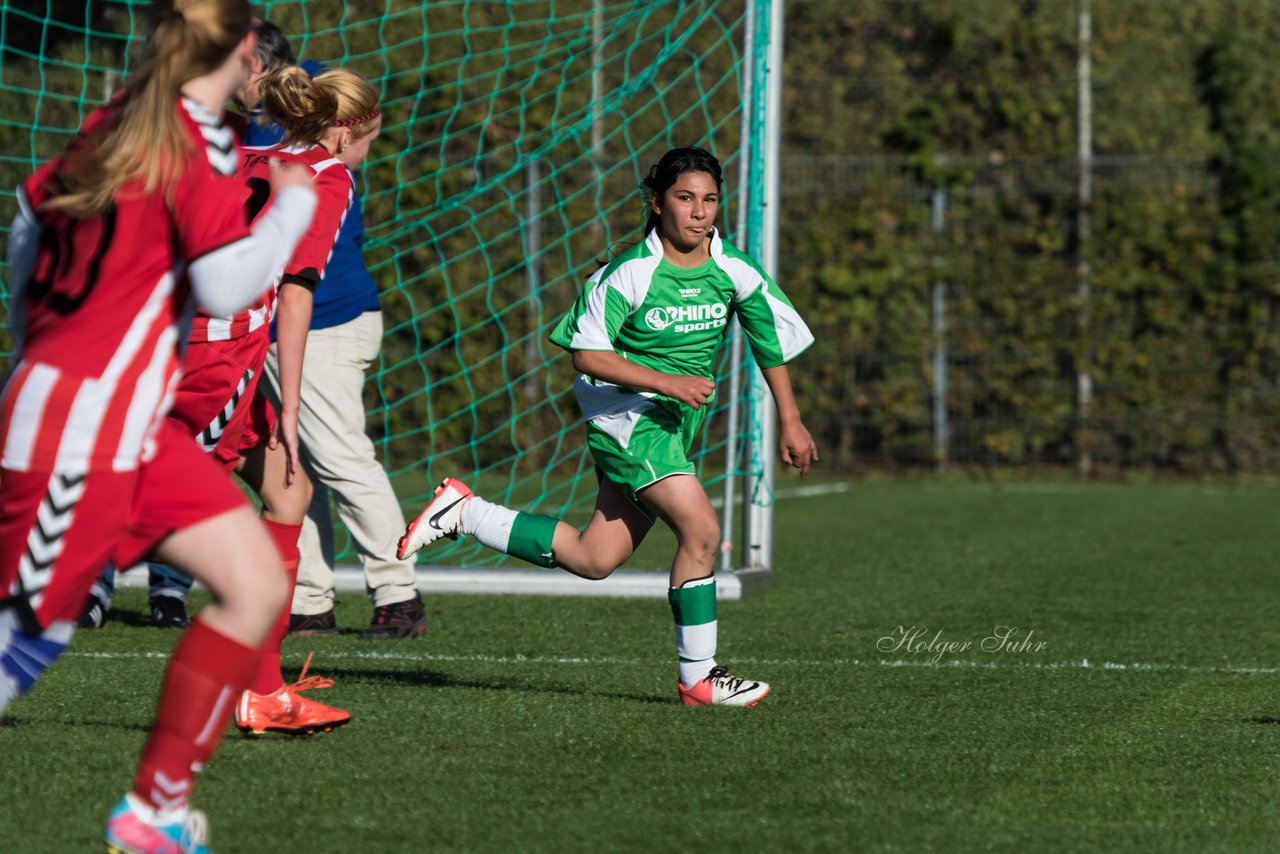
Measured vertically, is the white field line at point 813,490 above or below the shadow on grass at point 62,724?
below

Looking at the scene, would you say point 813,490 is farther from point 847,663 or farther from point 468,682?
point 468,682

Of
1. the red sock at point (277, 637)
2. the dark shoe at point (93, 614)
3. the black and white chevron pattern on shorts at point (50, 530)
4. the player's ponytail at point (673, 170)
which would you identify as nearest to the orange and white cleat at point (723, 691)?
the red sock at point (277, 637)

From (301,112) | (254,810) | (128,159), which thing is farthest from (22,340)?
(301,112)

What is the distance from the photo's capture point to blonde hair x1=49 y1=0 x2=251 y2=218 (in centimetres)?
282

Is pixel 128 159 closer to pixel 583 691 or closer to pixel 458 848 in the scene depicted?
pixel 458 848

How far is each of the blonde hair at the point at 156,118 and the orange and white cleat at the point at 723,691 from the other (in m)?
2.38

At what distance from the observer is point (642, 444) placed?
15.7 feet

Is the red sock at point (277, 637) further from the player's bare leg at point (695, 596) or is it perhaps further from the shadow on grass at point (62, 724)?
the player's bare leg at point (695, 596)

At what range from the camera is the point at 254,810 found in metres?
3.49

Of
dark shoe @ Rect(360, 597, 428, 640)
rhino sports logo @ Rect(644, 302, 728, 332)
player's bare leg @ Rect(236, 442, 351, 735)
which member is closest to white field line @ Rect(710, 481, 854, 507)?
dark shoe @ Rect(360, 597, 428, 640)

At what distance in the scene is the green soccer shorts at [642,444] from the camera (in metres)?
4.77

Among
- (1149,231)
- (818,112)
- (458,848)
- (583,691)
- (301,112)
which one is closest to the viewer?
(458,848)

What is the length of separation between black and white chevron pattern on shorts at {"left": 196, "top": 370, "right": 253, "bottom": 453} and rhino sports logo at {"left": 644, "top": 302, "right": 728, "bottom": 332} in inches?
47.9

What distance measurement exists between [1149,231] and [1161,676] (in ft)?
26.3
